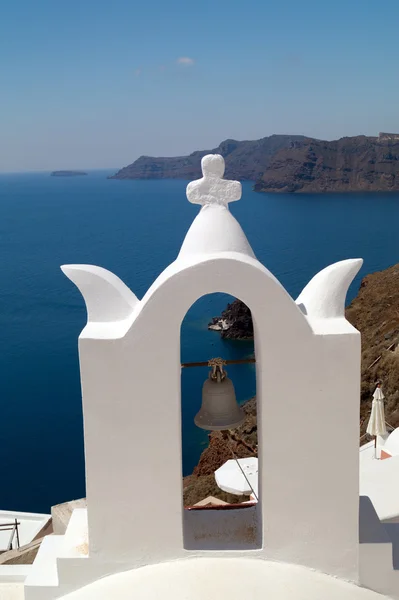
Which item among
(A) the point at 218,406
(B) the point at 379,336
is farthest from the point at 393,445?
(B) the point at 379,336

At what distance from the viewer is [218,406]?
15.2 ft

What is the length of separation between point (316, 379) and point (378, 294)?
97.0 feet

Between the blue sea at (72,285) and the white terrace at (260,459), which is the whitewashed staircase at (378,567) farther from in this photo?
the blue sea at (72,285)

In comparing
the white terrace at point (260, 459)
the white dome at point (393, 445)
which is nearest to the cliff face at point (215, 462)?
the white terrace at point (260, 459)

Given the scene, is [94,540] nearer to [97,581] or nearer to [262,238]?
[97,581]

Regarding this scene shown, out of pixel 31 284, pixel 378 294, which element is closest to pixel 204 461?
pixel 378 294

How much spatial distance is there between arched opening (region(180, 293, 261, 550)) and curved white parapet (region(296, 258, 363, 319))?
0.51 metres

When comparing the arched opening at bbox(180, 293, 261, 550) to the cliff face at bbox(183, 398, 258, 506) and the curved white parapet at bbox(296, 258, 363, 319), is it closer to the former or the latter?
the cliff face at bbox(183, 398, 258, 506)

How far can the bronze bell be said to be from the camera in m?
4.61

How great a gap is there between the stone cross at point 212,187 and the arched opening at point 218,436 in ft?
3.45

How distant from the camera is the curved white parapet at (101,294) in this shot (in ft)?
13.2

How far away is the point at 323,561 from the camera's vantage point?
12.5 feet

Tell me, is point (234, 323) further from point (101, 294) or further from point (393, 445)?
point (101, 294)

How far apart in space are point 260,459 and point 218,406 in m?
0.87
